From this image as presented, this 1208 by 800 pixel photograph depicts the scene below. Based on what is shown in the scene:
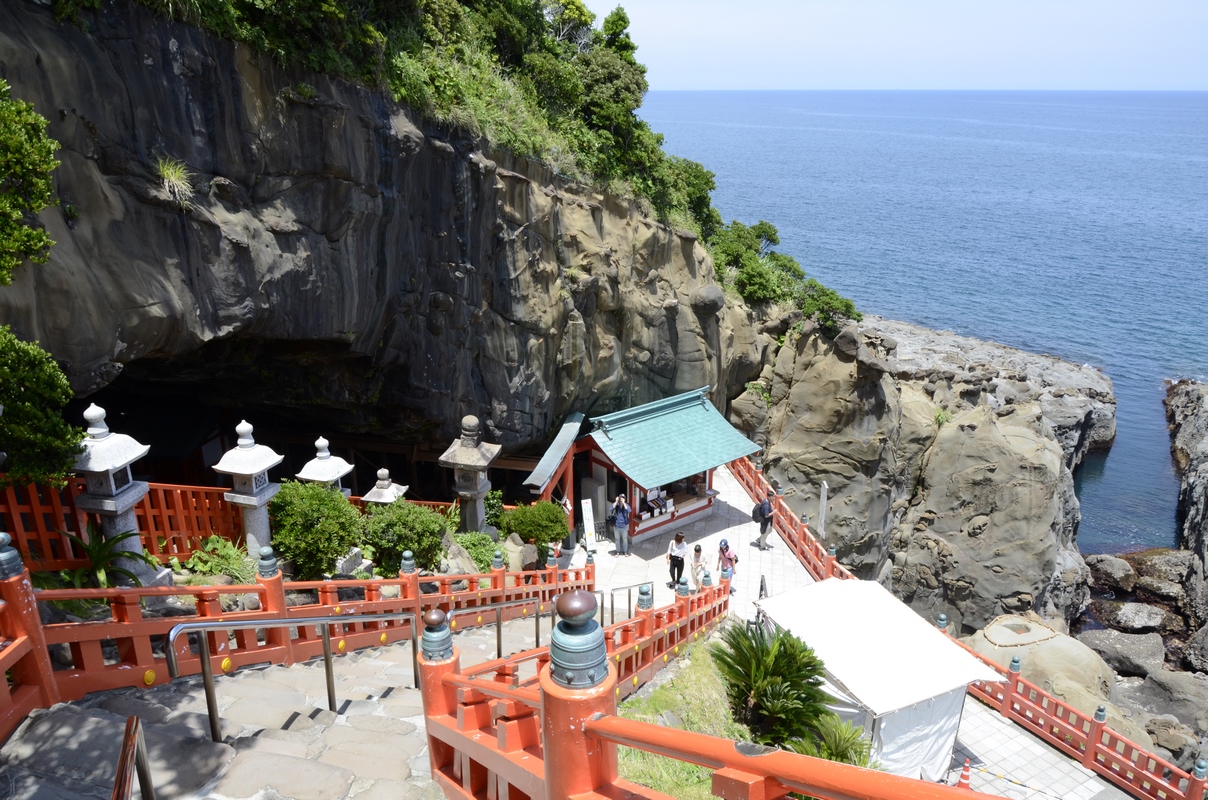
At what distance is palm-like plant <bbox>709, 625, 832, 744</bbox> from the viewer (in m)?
11.3

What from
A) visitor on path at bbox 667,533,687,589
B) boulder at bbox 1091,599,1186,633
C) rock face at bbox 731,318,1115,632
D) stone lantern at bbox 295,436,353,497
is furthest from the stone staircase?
boulder at bbox 1091,599,1186,633

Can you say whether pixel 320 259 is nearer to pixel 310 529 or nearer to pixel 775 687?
pixel 310 529

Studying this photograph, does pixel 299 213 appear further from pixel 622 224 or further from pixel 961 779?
pixel 961 779

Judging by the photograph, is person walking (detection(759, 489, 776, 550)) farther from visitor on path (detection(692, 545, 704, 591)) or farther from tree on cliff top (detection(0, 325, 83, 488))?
tree on cliff top (detection(0, 325, 83, 488))

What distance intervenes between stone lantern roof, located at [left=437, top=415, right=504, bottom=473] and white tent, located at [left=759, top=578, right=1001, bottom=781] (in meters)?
6.12

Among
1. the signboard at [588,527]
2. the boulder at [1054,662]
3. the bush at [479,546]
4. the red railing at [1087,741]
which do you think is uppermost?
the bush at [479,546]

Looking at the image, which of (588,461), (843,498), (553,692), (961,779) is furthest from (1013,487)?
(553,692)

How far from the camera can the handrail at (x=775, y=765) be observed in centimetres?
241

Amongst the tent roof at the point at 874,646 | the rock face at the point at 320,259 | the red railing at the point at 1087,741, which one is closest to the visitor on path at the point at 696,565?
the red railing at the point at 1087,741

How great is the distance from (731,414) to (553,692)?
24.8 metres

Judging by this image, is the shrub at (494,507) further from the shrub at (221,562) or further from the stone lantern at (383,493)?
the shrub at (221,562)

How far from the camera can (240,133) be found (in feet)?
41.5

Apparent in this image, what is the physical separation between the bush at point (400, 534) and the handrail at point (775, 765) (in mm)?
9371

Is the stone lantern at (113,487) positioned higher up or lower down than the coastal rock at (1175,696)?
higher up
